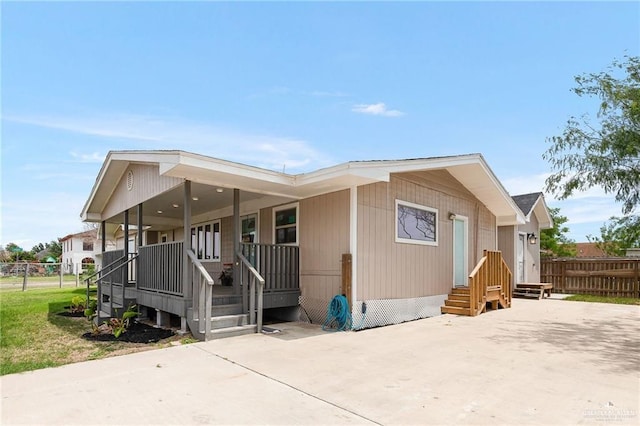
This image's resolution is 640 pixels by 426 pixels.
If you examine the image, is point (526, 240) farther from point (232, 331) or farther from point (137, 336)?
point (137, 336)

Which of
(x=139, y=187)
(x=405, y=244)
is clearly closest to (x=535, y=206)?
(x=405, y=244)

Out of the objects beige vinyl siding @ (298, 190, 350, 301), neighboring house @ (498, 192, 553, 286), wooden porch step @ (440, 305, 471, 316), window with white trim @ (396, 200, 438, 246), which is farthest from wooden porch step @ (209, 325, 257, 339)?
neighboring house @ (498, 192, 553, 286)

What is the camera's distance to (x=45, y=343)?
714 centimetres

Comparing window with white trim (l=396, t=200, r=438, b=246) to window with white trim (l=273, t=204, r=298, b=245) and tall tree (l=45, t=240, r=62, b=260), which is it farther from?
tall tree (l=45, t=240, r=62, b=260)

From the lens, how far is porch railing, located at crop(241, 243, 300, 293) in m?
8.19

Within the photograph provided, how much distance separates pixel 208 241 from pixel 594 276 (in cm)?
1391

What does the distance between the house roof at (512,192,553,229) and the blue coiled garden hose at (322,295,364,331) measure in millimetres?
9837

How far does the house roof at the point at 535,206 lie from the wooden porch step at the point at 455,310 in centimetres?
644

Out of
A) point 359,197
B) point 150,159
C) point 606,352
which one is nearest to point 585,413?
point 606,352

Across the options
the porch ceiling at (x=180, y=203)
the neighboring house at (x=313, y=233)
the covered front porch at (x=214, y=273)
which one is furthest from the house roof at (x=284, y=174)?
the porch ceiling at (x=180, y=203)

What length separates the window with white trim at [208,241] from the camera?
12.3 metres

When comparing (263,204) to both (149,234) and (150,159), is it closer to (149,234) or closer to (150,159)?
(150,159)

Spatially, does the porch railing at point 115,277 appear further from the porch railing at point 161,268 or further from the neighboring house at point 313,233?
the porch railing at point 161,268

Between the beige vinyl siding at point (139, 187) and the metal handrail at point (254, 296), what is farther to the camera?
the beige vinyl siding at point (139, 187)
